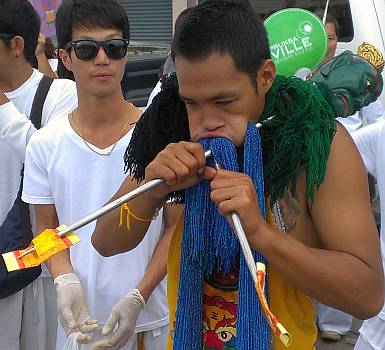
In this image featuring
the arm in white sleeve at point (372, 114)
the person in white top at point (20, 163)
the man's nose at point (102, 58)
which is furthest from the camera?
the arm in white sleeve at point (372, 114)

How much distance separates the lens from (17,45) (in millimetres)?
3227

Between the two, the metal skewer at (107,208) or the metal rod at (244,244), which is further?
the metal skewer at (107,208)

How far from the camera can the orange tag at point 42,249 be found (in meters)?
1.53

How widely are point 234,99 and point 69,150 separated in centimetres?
104

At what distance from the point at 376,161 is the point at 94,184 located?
1077 millimetres

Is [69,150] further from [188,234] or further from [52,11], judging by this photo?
[52,11]

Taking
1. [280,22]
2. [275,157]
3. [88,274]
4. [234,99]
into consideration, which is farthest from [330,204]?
[280,22]

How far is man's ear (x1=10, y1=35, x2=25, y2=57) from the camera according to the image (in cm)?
322

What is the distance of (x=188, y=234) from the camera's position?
176cm

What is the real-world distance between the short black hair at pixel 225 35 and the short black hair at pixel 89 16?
99cm

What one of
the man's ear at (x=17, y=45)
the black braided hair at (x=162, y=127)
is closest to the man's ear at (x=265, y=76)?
the black braided hair at (x=162, y=127)

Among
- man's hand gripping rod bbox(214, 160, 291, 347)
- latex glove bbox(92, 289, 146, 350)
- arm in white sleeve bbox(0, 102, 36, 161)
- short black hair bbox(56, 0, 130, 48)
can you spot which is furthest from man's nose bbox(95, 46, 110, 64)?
man's hand gripping rod bbox(214, 160, 291, 347)

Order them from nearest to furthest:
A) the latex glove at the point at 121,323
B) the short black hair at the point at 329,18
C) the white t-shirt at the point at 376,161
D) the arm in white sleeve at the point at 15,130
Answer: the latex glove at the point at 121,323 → the white t-shirt at the point at 376,161 → the arm in white sleeve at the point at 15,130 → the short black hair at the point at 329,18

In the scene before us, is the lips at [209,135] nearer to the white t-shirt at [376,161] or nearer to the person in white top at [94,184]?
the person in white top at [94,184]
